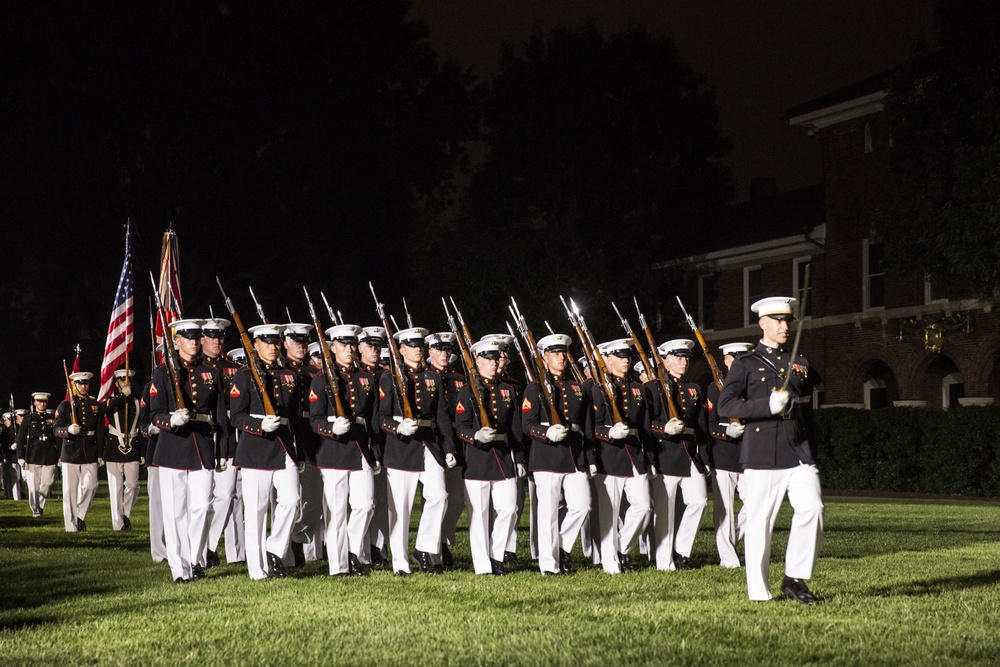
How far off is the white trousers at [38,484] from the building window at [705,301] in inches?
923

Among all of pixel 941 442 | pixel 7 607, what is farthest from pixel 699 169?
pixel 7 607

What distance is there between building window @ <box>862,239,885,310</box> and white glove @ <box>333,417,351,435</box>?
1067 inches

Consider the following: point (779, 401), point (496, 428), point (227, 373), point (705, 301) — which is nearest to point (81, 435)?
point (227, 373)

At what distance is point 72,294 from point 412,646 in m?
33.8

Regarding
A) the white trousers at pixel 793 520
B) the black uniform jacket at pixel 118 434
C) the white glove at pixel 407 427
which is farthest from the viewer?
the black uniform jacket at pixel 118 434

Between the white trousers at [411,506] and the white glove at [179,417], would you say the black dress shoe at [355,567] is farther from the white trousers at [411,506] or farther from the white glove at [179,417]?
the white glove at [179,417]

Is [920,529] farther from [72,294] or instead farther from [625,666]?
[72,294]

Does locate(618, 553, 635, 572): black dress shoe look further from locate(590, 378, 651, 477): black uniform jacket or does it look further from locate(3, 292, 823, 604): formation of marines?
locate(590, 378, 651, 477): black uniform jacket

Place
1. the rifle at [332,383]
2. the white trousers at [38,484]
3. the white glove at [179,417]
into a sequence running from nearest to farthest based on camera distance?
the white glove at [179,417]
the rifle at [332,383]
the white trousers at [38,484]

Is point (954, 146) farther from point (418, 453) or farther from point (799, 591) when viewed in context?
point (799, 591)

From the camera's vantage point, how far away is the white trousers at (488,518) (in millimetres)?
12406

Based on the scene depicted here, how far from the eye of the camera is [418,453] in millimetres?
12828

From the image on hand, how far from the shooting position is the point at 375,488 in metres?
13.4

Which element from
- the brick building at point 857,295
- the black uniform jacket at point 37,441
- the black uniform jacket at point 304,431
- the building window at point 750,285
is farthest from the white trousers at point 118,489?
the building window at point 750,285
